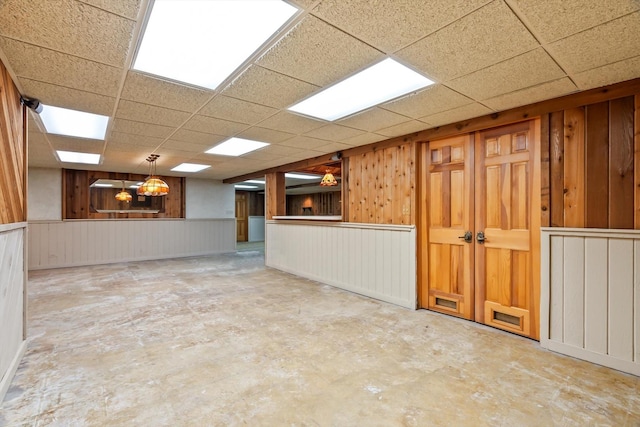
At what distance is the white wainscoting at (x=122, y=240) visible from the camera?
269 inches

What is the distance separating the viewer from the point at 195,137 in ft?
13.5

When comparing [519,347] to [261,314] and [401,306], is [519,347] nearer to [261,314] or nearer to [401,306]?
[401,306]

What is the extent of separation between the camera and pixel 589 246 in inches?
99.0

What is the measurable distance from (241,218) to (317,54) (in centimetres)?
1191

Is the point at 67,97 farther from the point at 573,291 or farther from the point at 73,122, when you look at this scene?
the point at 573,291

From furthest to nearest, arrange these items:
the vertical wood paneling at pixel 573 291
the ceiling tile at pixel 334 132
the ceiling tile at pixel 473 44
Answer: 1. the ceiling tile at pixel 334 132
2. the vertical wood paneling at pixel 573 291
3. the ceiling tile at pixel 473 44

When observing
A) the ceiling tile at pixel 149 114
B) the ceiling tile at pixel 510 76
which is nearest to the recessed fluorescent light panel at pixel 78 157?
the ceiling tile at pixel 149 114

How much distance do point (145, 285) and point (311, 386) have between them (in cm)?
424

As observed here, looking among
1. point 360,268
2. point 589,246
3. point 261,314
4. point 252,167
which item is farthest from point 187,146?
point 589,246

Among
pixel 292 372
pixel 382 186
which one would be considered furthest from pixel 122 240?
pixel 292 372

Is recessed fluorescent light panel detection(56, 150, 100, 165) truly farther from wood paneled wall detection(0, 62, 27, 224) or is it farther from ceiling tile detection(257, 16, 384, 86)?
ceiling tile detection(257, 16, 384, 86)

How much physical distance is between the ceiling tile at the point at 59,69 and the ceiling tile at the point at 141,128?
95 centimetres

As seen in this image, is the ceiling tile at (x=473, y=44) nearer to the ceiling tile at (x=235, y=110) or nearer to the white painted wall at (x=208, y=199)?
the ceiling tile at (x=235, y=110)

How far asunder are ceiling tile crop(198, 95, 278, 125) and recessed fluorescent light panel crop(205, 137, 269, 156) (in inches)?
40.2
